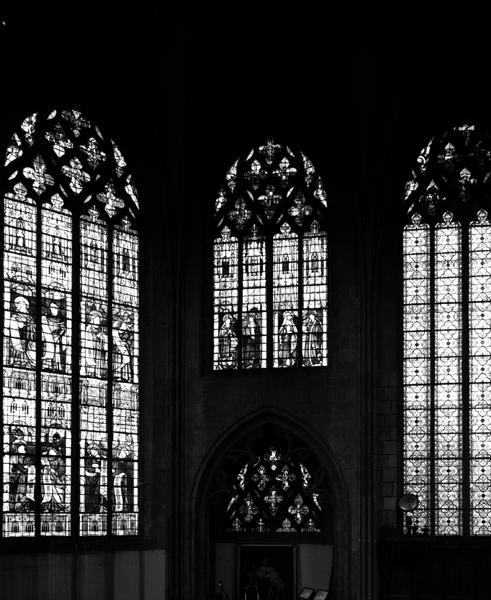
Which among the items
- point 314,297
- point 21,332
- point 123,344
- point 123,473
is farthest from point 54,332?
point 314,297

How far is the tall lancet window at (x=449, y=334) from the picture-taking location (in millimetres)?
25328

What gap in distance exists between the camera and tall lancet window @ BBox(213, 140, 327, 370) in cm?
2656

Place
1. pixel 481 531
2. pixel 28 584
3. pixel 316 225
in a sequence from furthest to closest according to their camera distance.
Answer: pixel 316 225 < pixel 481 531 < pixel 28 584

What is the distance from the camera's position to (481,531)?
82.1 ft

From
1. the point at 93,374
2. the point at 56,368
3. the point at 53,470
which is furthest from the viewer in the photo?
the point at 93,374

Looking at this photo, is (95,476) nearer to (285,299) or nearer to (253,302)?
(253,302)

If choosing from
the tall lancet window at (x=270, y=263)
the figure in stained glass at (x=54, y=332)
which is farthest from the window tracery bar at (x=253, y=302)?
the figure in stained glass at (x=54, y=332)

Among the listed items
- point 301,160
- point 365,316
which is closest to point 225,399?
point 365,316

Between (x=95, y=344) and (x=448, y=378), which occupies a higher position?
(x=95, y=344)

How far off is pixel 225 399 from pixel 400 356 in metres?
3.45

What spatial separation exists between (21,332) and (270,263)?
18.2 ft

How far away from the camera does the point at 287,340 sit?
2661 cm

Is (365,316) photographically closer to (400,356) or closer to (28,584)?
(400,356)

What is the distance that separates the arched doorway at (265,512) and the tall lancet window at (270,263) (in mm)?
1469
